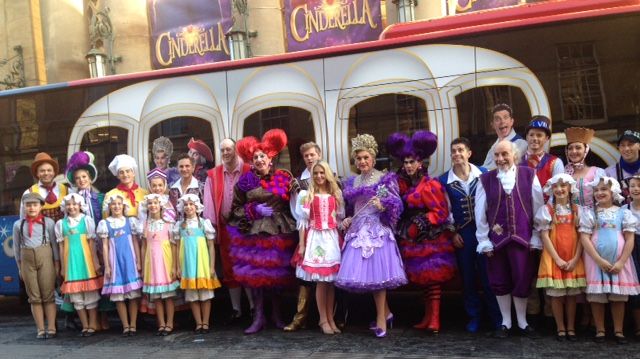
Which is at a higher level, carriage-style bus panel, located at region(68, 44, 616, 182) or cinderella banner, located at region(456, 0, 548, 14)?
cinderella banner, located at region(456, 0, 548, 14)

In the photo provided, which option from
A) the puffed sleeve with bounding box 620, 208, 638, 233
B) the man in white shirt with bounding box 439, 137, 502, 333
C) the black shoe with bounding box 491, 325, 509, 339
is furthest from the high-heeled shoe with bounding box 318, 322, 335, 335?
the puffed sleeve with bounding box 620, 208, 638, 233

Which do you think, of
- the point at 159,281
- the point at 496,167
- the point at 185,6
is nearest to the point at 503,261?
the point at 496,167

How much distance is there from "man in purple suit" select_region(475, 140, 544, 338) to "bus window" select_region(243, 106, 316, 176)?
207 cm

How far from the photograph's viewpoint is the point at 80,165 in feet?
21.5

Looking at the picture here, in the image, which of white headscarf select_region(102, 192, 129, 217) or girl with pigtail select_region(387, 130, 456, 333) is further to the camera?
white headscarf select_region(102, 192, 129, 217)

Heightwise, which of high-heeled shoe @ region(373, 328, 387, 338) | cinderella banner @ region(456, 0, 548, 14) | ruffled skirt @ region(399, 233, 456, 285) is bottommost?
high-heeled shoe @ region(373, 328, 387, 338)

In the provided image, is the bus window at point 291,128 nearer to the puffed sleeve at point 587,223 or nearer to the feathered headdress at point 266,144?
the feathered headdress at point 266,144

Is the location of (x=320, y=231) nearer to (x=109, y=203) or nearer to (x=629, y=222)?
(x=109, y=203)

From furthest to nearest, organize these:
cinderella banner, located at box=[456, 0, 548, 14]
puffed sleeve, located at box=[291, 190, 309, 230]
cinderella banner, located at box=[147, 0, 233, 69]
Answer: cinderella banner, located at box=[147, 0, 233, 69], cinderella banner, located at box=[456, 0, 548, 14], puffed sleeve, located at box=[291, 190, 309, 230]

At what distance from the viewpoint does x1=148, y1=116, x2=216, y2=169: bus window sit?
667 cm

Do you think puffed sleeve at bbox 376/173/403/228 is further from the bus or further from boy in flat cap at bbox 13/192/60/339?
boy in flat cap at bbox 13/192/60/339

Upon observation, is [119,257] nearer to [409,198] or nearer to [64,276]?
[64,276]

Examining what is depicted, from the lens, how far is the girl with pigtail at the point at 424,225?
5.32m

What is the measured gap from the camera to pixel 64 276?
243 inches
